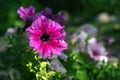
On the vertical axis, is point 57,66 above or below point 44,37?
below

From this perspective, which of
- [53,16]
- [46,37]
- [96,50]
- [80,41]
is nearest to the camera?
[46,37]

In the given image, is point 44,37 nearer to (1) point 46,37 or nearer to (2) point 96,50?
(1) point 46,37

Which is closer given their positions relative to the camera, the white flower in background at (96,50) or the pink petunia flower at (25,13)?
the pink petunia flower at (25,13)

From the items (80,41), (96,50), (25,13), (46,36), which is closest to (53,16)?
(25,13)

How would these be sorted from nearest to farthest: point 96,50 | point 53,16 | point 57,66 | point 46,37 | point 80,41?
point 46,37, point 57,66, point 53,16, point 80,41, point 96,50

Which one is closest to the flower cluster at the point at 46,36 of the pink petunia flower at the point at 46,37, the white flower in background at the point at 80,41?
the pink petunia flower at the point at 46,37

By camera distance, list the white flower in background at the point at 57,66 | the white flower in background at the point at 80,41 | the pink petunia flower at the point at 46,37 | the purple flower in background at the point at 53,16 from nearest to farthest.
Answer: the pink petunia flower at the point at 46,37 < the white flower in background at the point at 57,66 < the purple flower in background at the point at 53,16 < the white flower in background at the point at 80,41

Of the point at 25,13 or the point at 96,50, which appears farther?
the point at 96,50

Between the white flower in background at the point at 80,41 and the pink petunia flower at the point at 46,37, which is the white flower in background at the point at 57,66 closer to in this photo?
the pink petunia flower at the point at 46,37

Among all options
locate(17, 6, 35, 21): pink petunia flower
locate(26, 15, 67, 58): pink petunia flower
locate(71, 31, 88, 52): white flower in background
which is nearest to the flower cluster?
locate(26, 15, 67, 58): pink petunia flower
